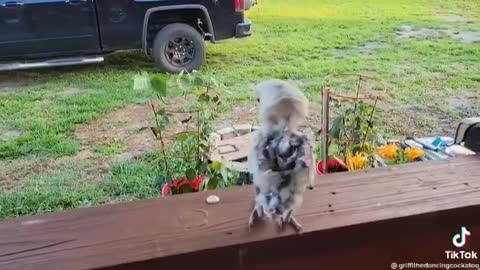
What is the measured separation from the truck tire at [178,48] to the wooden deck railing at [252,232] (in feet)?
10.2

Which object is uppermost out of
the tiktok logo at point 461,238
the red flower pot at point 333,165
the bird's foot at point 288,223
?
the bird's foot at point 288,223

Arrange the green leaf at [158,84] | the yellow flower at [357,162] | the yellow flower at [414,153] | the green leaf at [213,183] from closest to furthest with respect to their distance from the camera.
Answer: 1. the green leaf at [158,84]
2. the green leaf at [213,183]
3. the yellow flower at [357,162]
4. the yellow flower at [414,153]

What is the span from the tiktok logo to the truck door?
11.2 ft

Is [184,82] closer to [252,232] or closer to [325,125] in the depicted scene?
[325,125]

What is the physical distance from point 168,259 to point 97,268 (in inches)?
3.2

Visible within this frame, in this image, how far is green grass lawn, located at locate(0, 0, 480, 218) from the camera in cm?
219

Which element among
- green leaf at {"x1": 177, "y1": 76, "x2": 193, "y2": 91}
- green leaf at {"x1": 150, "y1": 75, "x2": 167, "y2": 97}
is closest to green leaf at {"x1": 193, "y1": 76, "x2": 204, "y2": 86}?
green leaf at {"x1": 177, "y1": 76, "x2": 193, "y2": 91}

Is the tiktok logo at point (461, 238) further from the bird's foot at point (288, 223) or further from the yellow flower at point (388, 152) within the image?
the yellow flower at point (388, 152)

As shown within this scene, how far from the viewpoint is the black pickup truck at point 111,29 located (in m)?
3.66

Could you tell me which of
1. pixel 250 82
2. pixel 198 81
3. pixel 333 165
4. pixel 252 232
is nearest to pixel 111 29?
pixel 250 82

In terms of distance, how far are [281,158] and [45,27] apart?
3.48 m

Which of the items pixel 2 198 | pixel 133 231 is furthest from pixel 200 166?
pixel 2 198

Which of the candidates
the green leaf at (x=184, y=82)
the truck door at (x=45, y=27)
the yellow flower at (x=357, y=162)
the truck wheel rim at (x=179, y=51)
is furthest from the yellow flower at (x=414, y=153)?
the truck door at (x=45, y=27)

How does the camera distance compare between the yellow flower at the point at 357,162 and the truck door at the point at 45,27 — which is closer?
the yellow flower at the point at 357,162
